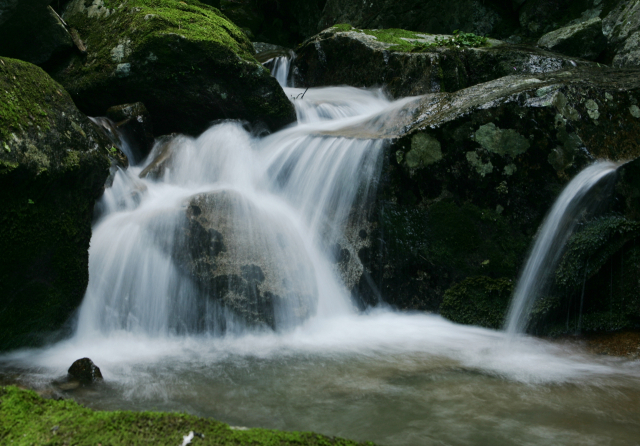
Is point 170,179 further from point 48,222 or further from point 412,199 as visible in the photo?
point 412,199

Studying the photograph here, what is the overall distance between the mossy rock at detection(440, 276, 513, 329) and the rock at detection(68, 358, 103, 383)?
319 centimetres

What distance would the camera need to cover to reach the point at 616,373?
3047mm

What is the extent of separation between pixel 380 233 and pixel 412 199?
0.51 m

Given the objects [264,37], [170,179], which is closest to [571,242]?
[170,179]

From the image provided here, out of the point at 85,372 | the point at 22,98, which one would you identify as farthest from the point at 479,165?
the point at 22,98

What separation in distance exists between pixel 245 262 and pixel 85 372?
1743mm

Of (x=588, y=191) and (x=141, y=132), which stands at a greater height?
(x=141, y=132)

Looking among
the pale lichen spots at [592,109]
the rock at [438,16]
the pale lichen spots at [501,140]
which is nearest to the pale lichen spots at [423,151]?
the pale lichen spots at [501,140]

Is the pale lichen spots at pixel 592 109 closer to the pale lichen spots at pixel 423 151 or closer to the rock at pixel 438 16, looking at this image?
the pale lichen spots at pixel 423 151

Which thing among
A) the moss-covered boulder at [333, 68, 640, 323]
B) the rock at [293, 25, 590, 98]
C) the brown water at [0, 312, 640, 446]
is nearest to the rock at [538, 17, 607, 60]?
the rock at [293, 25, 590, 98]

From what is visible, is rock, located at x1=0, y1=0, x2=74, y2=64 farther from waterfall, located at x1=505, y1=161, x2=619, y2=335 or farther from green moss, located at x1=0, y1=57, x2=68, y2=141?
waterfall, located at x1=505, y1=161, x2=619, y2=335

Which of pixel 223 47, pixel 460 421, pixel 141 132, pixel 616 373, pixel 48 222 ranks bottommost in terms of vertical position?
pixel 460 421

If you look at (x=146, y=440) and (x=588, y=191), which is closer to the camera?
(x=146, y=440)

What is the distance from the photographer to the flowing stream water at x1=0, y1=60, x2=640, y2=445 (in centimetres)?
237
